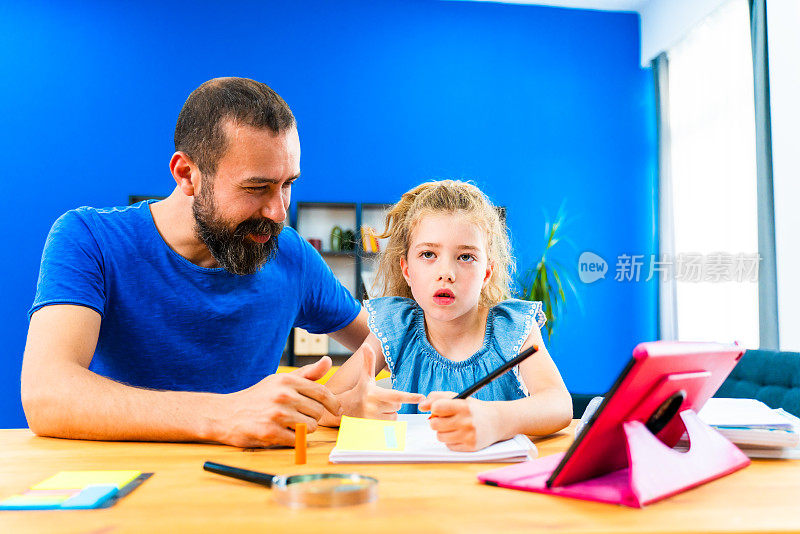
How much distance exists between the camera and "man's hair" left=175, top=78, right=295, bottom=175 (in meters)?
1.41

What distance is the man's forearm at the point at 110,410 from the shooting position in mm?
1024

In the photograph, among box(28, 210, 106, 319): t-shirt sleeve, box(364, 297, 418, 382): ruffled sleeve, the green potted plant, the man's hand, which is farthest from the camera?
the green potted plant

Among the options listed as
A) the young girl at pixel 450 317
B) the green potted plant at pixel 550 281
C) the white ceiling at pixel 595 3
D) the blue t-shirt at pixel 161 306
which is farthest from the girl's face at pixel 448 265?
the white ceiling at pixel 595 3

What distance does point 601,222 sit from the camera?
4.98 meters

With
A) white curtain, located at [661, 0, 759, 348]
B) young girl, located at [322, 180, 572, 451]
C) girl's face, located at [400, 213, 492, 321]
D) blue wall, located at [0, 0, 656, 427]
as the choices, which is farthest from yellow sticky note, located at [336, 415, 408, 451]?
blue wall, located at [0, 0, 656, 427]

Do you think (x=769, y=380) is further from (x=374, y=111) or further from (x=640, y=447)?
(x=374, y=111)

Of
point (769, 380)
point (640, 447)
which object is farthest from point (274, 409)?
point (769, 380)

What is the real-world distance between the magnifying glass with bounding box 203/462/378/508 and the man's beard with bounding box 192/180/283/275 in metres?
0.82

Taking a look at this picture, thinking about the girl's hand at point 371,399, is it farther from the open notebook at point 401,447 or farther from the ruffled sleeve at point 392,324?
the ruffled sleeve at point 392,324

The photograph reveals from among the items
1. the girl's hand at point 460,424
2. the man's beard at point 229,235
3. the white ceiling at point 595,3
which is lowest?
the girl's hand at point 460,424

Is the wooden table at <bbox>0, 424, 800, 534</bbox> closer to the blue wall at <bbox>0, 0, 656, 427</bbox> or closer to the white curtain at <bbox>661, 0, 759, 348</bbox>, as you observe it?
the white curtain at <bbox>661, 0, 759, 348</bbox>

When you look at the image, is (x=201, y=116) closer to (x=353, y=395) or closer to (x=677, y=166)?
(x=353, y=395)

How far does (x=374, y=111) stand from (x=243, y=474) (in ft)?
14.2

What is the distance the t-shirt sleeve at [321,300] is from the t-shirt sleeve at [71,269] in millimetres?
551
